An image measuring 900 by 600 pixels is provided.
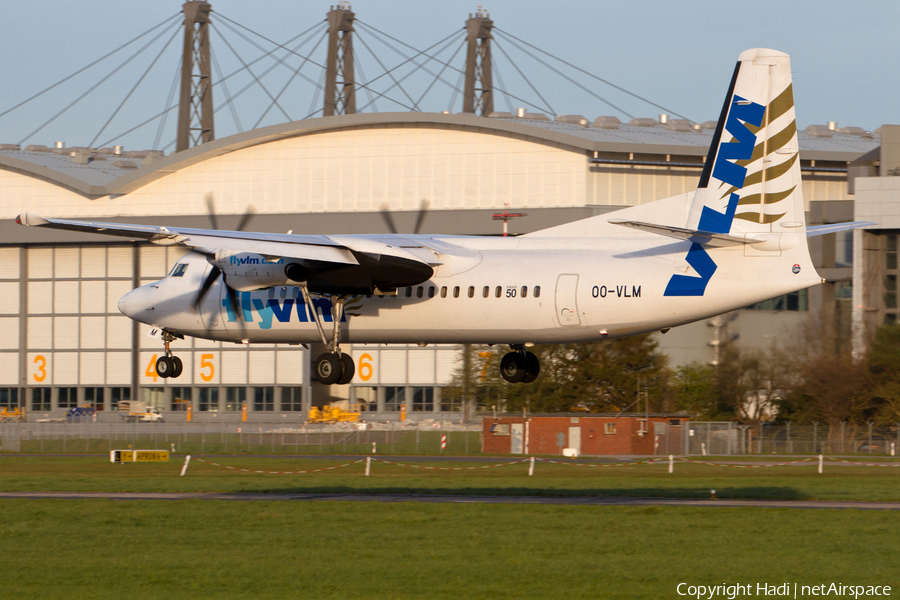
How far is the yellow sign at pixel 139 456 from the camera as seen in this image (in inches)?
2026

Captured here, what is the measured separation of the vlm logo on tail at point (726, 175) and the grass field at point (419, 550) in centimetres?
650

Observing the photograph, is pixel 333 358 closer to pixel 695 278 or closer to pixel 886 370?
pixel 695 278

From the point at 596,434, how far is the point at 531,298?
35.6 meters

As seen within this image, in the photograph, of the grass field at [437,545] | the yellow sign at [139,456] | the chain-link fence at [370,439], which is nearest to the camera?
the grass field at [437,545]

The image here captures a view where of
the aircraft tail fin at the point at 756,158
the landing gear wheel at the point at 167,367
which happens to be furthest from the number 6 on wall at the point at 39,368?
the aircraft tail fin at the point at 756,158

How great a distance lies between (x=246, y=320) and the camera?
29938mm

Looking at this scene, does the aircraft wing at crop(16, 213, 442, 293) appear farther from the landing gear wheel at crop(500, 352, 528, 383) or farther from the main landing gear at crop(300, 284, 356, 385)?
the landing gear wheel at crop(500, 352, 528, 383)

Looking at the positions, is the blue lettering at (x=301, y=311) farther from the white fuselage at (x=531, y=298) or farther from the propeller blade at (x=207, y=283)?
the propeller blade at (x=207, y=283)

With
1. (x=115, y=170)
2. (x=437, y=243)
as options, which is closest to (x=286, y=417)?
(x=115, y=170)

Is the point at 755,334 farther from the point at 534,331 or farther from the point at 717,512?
the point at 534,331

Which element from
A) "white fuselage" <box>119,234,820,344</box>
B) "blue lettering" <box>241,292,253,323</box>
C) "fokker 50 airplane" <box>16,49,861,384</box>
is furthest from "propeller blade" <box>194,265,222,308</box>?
"blue lettering" <box>241,292,253,323</box>

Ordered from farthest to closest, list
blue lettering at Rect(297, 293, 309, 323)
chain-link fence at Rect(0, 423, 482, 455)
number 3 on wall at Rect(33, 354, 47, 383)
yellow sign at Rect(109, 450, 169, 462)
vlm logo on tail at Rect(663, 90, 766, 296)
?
number 3 on wall at Rect(33, 354, 47, 383) → chain-link fence at Rect(0, 423, 482, 455) → yellow sign at Rect(109, 450, 169, 462) → blue lettering at Rect(297, 293, 309, 323) → vlm logo on tail at Rect(663, 90, 766, 296)

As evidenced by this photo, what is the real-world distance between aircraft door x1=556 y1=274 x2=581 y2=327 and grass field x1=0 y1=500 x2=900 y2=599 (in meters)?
5.73

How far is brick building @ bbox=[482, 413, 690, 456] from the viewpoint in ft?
196
